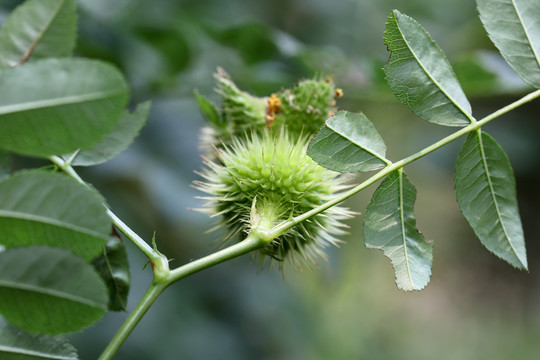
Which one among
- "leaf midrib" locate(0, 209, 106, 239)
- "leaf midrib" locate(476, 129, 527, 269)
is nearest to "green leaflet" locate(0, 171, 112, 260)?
"leaf midrib" locate(0, 209, 106, 239)

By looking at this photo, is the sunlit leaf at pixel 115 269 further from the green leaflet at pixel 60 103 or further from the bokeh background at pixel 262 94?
the bokeh background at pixel 262 94

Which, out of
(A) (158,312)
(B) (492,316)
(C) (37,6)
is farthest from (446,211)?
(C) (37,6)

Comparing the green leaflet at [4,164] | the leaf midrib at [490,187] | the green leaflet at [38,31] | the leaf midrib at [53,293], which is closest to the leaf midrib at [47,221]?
the leaf midrib at [53,293]

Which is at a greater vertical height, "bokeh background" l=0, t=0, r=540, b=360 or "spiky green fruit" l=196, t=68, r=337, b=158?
"spiky green fruit" l=196, t=68, r=337, b=158

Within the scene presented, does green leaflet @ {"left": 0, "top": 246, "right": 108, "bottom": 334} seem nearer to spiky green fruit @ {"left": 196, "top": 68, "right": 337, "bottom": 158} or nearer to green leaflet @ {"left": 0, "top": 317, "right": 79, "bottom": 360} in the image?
green leaflet @ {"left": 0, "top": 317, "right": 79, "bottom": 360}

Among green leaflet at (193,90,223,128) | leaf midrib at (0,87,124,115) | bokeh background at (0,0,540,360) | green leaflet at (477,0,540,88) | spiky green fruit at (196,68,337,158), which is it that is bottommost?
bokeh background at (0,0,540,360)

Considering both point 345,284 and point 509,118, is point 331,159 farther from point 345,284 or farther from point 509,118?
point 345,284

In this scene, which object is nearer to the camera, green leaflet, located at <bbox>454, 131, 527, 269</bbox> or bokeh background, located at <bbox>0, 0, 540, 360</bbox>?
green leaflet, located at <bbox>454, 131, 527, 269</bbox>
